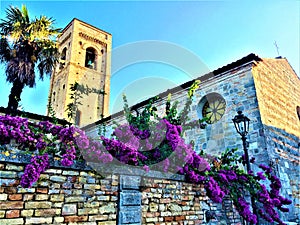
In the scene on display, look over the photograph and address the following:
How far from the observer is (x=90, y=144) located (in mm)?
3613

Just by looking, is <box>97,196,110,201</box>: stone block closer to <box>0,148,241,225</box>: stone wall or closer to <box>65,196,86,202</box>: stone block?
<box>0,148,241,225</box>: stone wall

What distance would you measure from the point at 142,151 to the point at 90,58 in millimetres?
23332

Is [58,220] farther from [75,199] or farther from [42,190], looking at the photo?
[42,190]

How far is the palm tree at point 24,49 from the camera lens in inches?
393

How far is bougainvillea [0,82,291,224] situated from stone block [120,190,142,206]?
470mm

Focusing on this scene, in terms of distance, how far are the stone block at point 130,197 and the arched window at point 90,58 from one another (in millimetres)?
22846

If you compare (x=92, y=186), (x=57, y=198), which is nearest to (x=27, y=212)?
(x=57, y=198)

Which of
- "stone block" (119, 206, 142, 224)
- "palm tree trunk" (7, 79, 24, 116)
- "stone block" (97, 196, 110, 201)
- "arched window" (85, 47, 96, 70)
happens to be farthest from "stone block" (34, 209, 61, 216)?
"arched window" (85, 47, 96, 70)

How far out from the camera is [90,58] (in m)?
25.9

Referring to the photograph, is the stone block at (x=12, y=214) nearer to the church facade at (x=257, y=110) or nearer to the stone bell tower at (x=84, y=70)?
the church facade at (x=257, y=110)

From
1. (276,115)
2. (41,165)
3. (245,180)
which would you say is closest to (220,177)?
(245,180)

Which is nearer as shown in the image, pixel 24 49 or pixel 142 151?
pixel 142 151

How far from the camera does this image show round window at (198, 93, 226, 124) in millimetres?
9375

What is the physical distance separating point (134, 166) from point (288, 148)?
740 centimetres
